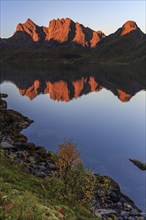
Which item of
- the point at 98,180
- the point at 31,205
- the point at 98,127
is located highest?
the point at 98,127

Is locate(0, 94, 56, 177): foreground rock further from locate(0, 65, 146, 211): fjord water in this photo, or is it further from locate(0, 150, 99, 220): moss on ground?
locate(0, 150, 99, 220): moss on ground

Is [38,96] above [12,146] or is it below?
above

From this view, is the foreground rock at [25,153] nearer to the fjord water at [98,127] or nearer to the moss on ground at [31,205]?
the fjord water at [98,127]

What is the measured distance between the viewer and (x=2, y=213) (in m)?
9.75

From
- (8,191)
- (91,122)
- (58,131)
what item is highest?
(91,122)

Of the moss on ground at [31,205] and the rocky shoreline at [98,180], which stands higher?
the rocky shoreline at [98,180]

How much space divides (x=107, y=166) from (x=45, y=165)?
27.2 ft

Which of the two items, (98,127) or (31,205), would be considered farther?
(98,127)

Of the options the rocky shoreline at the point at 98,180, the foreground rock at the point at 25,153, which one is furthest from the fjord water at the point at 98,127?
the foreground rock at the point at 25,153

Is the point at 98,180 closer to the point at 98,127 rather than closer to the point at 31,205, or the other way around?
the point at 31,205

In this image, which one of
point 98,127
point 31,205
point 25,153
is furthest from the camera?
point 98,127

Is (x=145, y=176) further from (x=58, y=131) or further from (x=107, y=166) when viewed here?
(x=58, y=131)

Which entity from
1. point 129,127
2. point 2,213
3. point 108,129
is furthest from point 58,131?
point 2,213

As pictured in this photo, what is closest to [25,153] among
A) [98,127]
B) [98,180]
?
[98,180]
